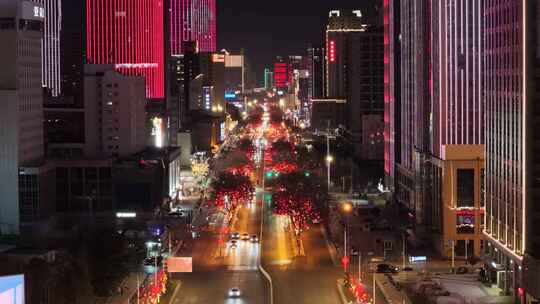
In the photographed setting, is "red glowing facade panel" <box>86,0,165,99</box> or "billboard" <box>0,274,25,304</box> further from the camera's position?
"red glowing facade panel" <box>86,0,165,99</box>

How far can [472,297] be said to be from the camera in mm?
36094

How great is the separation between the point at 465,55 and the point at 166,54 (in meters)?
60.4

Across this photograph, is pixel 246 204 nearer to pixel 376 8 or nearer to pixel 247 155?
pixel 247 155

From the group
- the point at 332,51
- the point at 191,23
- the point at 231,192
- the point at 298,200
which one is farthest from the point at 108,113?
the point at 191,23

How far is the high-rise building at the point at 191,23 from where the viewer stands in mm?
162125

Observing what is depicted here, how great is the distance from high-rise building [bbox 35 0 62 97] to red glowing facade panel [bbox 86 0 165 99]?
12303mm

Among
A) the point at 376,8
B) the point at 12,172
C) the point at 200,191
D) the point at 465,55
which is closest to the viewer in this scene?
the point at 465,55

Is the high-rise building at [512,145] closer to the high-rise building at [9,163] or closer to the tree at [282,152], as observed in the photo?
the high-rise building at [9,163]

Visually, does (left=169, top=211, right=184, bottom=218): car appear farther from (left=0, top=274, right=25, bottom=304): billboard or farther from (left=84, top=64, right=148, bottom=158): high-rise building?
(left=0, top=274, right=25, bottom=304): billboard

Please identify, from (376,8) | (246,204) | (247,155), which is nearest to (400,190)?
(246,204)

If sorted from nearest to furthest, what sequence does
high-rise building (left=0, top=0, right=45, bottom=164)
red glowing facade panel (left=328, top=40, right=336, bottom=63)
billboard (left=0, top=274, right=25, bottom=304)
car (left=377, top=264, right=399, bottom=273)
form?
billboard (left=0, top=274, right=25, bottom=304) < car (left=377, top=264, right=399, bottom=273) < high-rise building (left=0, top=0, right=45, bottom=164) < red glowing facade panel (left=328, top=40, right=336, bottom=63)

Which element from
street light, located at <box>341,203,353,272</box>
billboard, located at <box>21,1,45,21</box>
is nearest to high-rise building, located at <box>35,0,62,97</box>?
billboard, located at <box>21,1,45,21</box>

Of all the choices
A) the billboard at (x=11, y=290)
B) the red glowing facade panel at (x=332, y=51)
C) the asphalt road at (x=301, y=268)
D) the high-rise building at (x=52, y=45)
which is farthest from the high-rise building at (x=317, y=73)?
the billboard at (x=11, y=290)

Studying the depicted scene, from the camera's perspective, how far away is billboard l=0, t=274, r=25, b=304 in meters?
16.3
